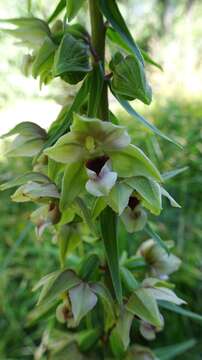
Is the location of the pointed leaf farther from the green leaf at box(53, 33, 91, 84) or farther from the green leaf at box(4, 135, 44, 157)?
the green leaf at box(53, 33, 91, 84)

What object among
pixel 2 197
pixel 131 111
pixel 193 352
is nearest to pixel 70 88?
pixel 131 111

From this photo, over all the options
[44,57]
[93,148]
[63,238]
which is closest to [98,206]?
[93,148]

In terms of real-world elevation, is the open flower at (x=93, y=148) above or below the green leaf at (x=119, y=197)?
above

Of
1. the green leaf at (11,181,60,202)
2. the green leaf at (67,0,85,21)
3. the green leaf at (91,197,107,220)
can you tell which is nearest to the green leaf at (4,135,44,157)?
the green leaf at (11,181,60,202)

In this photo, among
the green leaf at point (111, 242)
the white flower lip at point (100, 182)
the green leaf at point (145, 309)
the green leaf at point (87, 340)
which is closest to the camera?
the white flower lip at point (100, 182)

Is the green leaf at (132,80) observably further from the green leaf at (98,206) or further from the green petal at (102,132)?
the green leaf at (98,206)

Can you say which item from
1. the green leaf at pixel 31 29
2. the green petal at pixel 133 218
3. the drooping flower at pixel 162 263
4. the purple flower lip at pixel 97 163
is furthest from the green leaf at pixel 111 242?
the green leaf at pixel 31 29
